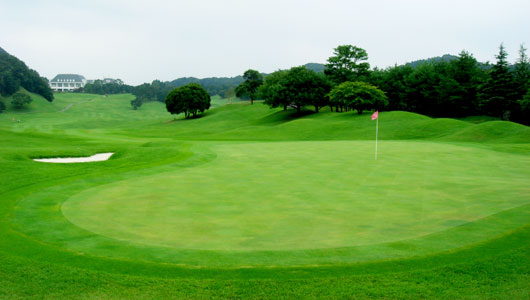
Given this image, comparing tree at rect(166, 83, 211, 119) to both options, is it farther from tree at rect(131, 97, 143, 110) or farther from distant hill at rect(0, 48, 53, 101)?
distant hill at rect(0, 48, 53, 101)

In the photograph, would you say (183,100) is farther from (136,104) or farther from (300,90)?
(136,104)

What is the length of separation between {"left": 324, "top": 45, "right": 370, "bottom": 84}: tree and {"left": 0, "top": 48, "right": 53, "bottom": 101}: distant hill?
106580mm

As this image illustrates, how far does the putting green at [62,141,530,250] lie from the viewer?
26.7 ft

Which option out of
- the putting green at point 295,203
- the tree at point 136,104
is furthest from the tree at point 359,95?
the tree at point 136,104

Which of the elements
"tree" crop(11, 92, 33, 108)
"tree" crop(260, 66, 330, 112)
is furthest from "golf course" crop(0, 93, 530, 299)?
"tree" crop(11, 92, 33, 108)

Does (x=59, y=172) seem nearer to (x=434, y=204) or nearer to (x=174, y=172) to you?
(x=174, y=172)

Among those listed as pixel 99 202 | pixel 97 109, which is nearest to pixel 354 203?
pixel 99 202

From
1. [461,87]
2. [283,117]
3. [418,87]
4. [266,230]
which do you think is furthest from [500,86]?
[266,230]

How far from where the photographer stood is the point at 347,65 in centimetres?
8388

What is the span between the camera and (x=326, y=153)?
2320 centimetres

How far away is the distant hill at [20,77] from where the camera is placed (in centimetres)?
12744

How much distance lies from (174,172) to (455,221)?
11463 millimetres

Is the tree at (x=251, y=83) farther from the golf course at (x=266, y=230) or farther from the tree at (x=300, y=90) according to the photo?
the golf course at (x=266, y=230)

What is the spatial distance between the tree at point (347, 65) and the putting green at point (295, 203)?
66.5m
